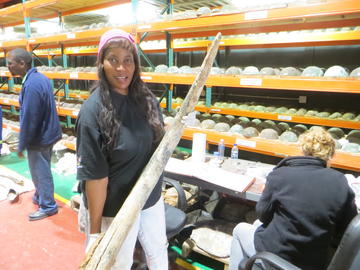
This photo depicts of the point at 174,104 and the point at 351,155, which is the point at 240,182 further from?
the point at 174,104

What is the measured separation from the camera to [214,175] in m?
1.95

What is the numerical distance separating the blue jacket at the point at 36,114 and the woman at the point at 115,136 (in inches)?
59.7

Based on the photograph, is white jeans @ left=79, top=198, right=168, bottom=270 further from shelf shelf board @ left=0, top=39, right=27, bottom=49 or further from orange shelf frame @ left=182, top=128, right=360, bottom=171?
shelf shelf board @ left=0, top=39, right=27, bottom=49

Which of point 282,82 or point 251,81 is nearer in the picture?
point 282,82

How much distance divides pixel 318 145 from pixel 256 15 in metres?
1.29

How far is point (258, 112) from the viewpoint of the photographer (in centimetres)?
371

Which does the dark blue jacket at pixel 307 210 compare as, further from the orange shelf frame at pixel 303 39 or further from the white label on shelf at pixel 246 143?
the orange shelf frame at pixel 303 39

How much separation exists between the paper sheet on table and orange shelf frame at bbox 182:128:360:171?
1.60 feet

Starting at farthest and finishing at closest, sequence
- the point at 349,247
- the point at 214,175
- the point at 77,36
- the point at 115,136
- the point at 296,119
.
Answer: the point at 77,36 < the point at 296,119 < the point at 214,175 < the point at 115,136 < the point at 349,247

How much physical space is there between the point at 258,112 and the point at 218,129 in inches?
48.6

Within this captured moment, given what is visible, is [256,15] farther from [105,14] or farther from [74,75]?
[105,14]

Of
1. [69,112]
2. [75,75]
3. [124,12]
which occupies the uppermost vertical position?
[124,12]

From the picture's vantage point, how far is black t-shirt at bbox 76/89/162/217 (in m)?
1.11

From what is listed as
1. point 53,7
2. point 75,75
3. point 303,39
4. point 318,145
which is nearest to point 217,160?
point 318,145
